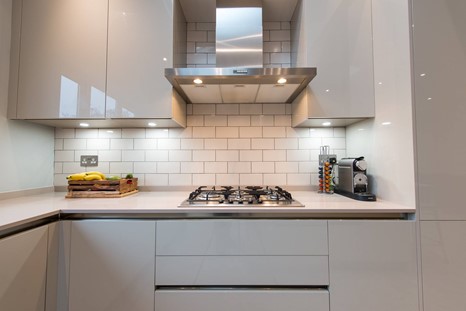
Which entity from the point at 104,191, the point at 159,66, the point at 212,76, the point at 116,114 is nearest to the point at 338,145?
the point at 212,76

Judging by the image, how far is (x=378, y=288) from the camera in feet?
3.60

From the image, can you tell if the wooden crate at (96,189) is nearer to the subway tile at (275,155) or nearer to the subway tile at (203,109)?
the subway tile at (203,109)

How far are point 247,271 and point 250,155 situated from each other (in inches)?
35.6

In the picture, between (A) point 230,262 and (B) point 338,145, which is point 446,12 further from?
(A) point 230,262

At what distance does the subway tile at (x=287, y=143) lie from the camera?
5.89ft

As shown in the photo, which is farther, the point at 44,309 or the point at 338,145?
the point at 338,145

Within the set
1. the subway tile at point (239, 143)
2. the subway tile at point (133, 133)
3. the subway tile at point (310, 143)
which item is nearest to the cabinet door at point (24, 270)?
the subway tile at point (133, 133)

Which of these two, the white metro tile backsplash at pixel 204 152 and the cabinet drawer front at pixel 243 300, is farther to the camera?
the white metro tile backsplash at pixel 204 152

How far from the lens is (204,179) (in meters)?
1.79

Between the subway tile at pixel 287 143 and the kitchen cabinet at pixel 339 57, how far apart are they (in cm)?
39

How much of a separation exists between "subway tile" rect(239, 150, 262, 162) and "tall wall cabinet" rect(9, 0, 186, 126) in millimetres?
649

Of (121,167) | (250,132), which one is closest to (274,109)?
(250,132)

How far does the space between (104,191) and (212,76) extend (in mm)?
1043

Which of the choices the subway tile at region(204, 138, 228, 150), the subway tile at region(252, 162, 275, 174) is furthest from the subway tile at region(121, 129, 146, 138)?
the subway tile at region(252, 162, 275, 174)
